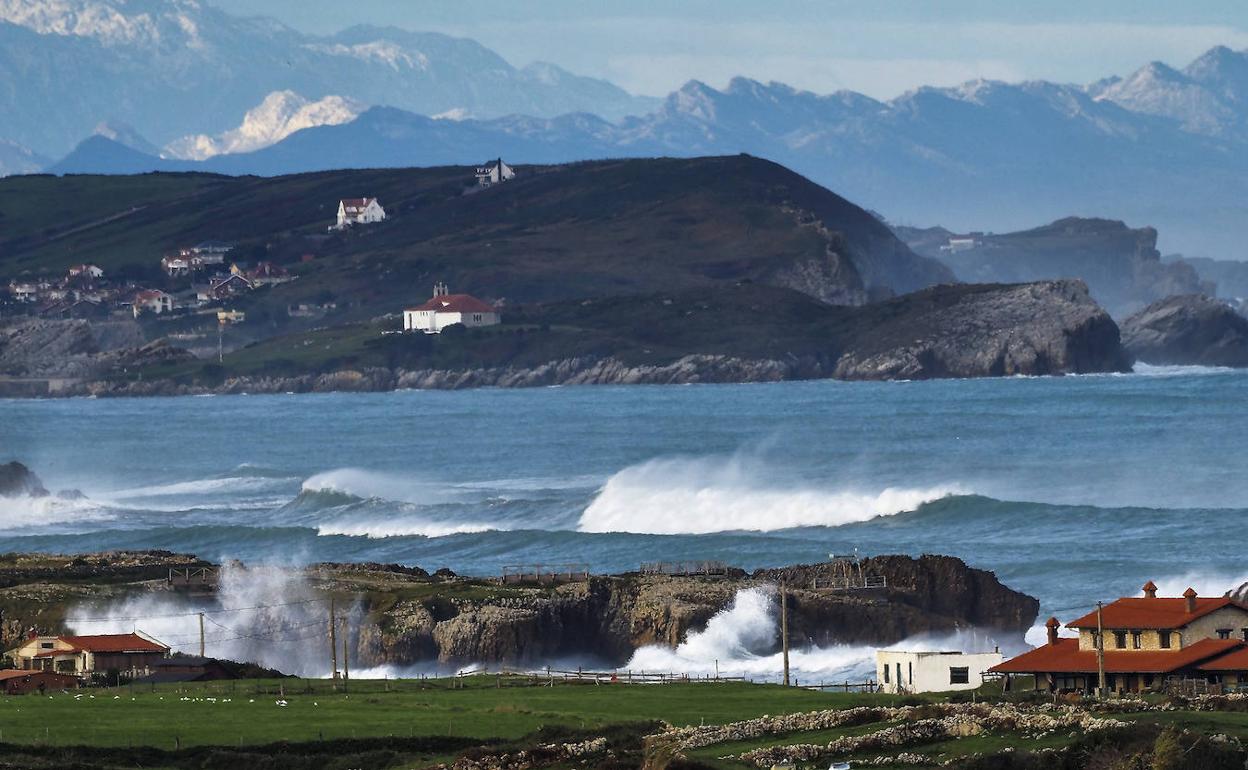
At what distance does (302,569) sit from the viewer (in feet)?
285

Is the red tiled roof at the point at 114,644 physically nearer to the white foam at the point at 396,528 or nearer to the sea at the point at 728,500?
the sea at the point at 728,500

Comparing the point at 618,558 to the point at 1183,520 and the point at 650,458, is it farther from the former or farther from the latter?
the point at 650,458

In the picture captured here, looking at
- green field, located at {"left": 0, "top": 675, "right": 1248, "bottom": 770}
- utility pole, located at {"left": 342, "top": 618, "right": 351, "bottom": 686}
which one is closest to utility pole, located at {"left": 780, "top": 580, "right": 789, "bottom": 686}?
green field, located at {"left": 0, "top": 675, "right": 1248, "bottom": 770}

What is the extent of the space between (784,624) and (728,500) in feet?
193

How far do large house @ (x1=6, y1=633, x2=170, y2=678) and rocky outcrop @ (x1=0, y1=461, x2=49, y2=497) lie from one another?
3135 inches

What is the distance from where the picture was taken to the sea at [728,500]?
9531 cm

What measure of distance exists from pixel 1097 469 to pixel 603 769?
94.2 meters

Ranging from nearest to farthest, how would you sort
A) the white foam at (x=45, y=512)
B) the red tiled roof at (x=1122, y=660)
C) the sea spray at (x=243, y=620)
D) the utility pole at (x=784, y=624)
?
the red tiled roof at (x=1122, y=660) < the utility pole at (x=784, y=624) < the sea spray at (x=243, y=620) < the white foam at (x=45, y=512)

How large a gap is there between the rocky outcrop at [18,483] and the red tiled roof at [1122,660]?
100 metres

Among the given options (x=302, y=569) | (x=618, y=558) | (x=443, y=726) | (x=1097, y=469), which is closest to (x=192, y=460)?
(x=1097, y=469)

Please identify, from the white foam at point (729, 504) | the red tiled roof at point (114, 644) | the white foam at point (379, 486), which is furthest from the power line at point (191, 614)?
the white foam at point (379, 486)

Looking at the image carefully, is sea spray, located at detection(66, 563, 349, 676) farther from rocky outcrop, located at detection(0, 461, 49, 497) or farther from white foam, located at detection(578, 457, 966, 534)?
rocky outcrop, located at detection(0, 461, 49, 497)

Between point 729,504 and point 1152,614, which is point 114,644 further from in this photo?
point 729,504

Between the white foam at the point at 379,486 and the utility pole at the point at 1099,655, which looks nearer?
the utility pole at the point at 1099,655
